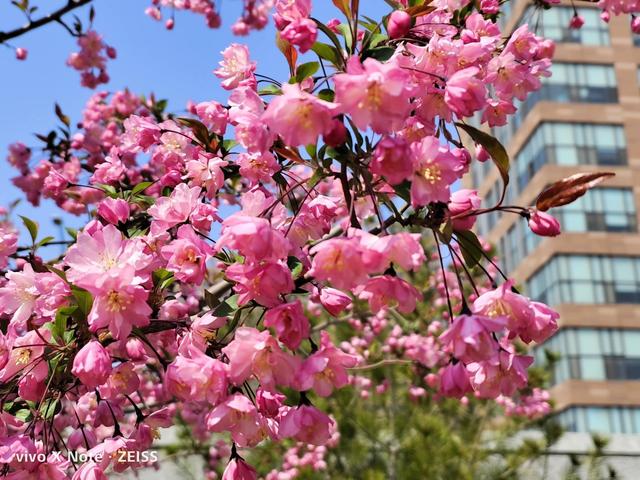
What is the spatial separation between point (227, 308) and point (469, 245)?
46cm

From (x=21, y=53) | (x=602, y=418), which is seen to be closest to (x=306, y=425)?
(x=21, y=53)

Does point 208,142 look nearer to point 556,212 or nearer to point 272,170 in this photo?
point 272,170

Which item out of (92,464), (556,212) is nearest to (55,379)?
(92,464)

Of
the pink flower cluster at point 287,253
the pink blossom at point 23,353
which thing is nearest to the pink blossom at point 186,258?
the pink flower cluster at point 287,253

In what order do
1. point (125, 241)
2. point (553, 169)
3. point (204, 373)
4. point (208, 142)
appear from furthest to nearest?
point (553, 169) → point (208, 142) → point (125, 241) → point (204, 373)

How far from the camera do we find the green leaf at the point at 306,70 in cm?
141

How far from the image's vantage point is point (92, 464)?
152 centimetres

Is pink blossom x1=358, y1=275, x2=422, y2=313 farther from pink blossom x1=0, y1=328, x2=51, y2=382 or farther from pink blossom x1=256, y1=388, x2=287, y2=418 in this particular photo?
pink blossom x1=0, y1=328, x2=51, y2=382

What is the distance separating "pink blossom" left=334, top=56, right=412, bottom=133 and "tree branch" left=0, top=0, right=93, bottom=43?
2.47 m

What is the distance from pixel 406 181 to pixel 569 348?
66.3ft

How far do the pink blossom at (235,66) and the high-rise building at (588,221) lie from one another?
62.8ft

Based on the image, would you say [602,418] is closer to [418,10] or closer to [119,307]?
[418,10]

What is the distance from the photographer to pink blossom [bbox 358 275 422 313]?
4.23ft

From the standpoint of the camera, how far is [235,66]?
1.71 m
